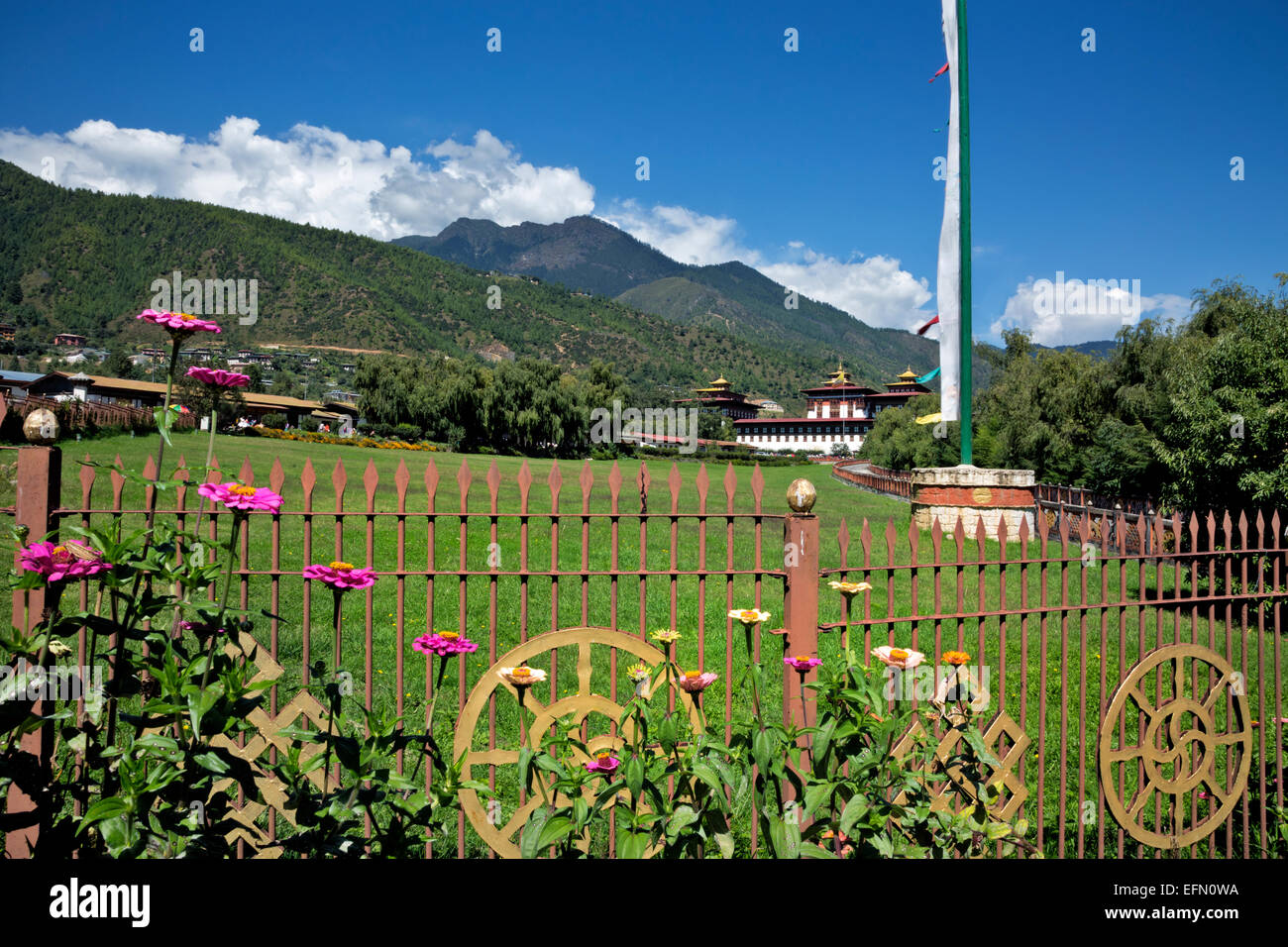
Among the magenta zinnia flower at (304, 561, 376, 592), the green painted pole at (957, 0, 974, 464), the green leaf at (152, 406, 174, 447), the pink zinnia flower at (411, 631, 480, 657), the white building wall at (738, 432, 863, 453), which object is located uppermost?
the white building wall at (738, 432, 863, 453)

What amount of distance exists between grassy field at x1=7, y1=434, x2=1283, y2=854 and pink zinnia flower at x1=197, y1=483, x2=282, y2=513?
252mm

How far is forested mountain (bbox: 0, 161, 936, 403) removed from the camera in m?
95.5

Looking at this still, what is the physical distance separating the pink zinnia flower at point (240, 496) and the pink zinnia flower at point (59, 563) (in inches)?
11.7

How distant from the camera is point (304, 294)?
102 meters

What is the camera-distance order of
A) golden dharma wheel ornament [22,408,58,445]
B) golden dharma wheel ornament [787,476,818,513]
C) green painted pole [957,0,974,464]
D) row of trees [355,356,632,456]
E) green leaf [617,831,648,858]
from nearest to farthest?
1. green leaf [617,831,648,858]
2. golden dharma wheel ornament [22,408,58,445]
3. golden dharma wheel ornament [787,476,818,513]
4. green painted pole [957,0,974,464]
5. row of trees [355,356,632,456]

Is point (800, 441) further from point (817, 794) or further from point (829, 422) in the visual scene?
point (817, 794)

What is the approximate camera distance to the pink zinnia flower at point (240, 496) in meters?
1.91

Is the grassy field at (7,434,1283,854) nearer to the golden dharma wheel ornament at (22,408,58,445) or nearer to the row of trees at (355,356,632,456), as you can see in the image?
the golden dharma wheel ornament at (22,408,58,445)

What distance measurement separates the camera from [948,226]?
436 inches

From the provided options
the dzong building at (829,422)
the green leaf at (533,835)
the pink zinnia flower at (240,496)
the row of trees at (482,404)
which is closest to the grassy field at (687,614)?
the pink zinnia flower at (240,496)

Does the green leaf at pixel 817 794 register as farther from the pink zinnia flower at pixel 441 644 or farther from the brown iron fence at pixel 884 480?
the brown iron fence at pixel 884 480

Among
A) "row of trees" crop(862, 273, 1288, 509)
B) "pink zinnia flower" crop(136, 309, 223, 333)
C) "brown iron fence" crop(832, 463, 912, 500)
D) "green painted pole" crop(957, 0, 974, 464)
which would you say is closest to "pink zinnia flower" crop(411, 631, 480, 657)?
"pink zinnia flower" crop(136, 309, 223, 333)

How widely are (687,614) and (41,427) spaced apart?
5621 mm
